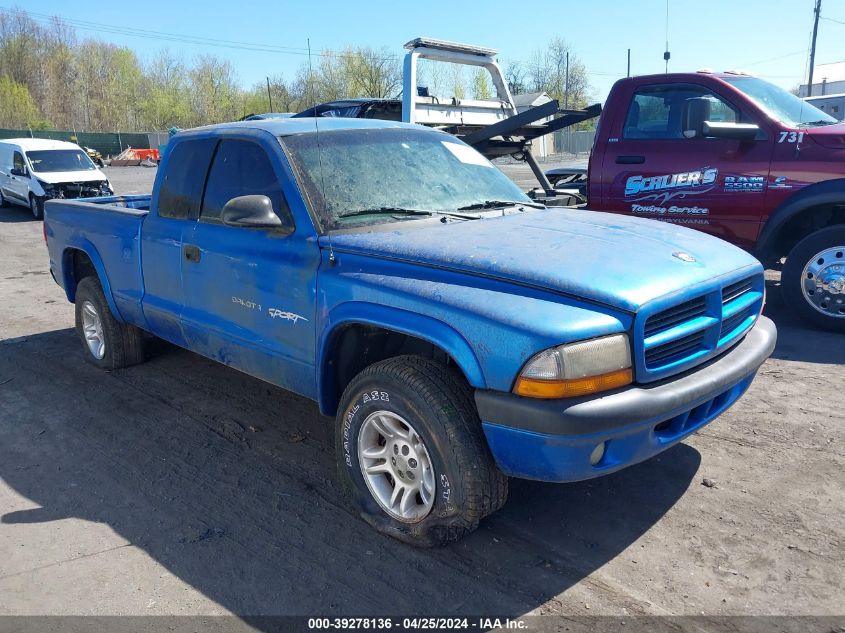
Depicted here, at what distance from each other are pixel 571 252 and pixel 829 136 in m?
3.94

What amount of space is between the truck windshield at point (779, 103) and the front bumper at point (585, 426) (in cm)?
417

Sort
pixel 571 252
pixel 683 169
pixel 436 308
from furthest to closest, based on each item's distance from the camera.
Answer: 1. pixel 683 169
2. pixel 571 252
3. pixel 436 308

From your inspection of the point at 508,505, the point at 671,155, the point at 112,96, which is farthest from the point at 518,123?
the point at 112,96

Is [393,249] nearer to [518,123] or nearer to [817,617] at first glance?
[817,617]

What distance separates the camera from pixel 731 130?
5.86 m

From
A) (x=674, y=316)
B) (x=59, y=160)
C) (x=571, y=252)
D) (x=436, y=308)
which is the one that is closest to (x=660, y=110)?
(x=571, y=252)

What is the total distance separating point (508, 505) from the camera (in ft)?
11.3

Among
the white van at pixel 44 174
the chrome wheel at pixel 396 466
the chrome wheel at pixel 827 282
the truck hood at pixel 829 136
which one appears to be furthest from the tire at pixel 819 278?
the white van at pixel 44 174

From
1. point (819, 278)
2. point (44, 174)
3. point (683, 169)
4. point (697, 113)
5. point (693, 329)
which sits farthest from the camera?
Result: point (44, 174)

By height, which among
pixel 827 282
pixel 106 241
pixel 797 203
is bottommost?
pixel 827 282

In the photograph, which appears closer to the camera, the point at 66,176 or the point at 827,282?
the point at 827,282

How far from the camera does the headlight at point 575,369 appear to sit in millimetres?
2570

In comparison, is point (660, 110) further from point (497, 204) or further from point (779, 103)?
point (497, 204)

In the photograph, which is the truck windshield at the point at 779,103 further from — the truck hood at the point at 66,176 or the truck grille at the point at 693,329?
the truck hood at the point at 66,176
